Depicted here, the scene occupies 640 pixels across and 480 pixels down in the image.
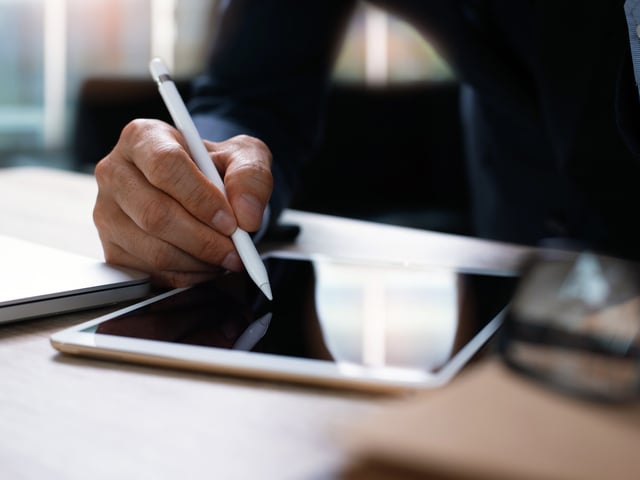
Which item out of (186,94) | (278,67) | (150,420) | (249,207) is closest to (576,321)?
(150,420)

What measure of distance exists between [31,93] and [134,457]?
10.2ft

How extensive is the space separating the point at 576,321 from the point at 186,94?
1870 millimetres

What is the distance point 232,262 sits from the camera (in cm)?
45

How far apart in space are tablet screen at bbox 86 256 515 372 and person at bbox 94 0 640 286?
5 centimetres

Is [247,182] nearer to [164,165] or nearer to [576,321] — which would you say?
[164,165]

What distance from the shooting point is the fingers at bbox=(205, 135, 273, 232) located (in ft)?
1.46

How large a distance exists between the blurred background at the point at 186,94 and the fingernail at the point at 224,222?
1.04 m

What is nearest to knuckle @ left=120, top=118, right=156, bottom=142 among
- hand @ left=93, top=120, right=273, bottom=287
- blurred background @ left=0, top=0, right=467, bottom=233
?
hand @ left=93, top=120, right=273, bottom=287

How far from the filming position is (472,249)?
61cm

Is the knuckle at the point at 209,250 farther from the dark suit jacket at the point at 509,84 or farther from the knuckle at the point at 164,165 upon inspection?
the dark suit jacket at the point at 509,84

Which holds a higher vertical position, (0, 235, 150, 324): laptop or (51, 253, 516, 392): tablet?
(51, 253, 516, 392): tablet

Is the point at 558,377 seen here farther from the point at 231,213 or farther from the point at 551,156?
the point at 551,156

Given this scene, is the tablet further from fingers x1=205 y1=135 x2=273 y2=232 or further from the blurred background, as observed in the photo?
the blurred background

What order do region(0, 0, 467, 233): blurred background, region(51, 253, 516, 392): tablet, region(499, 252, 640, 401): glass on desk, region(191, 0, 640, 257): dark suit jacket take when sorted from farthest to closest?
region(0, 0, 467, 233): blurred background → region(191, 0, 640, 257): dark suit jacket → region(51, 253, 516, 392): tablet → region(499, 252, 640, 401): glass on desk
